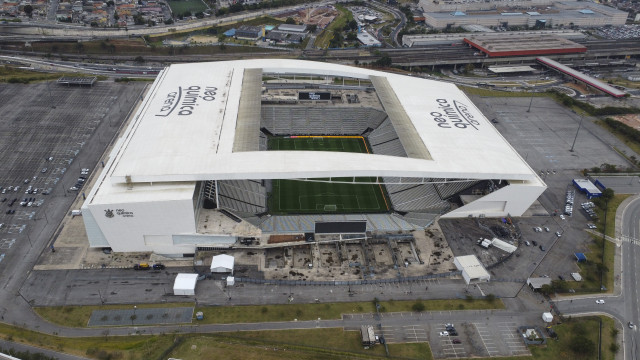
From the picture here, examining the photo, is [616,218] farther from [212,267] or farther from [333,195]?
[212,267]

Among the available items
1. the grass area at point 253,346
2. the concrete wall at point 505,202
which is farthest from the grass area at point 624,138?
the grass area at point 253,346

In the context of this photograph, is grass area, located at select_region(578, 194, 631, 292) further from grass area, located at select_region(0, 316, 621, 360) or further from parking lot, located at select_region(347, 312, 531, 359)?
parking lot, located at select_region(347, 312, 531, 359)

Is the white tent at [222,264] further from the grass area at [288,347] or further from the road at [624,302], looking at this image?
the road at [624,302]

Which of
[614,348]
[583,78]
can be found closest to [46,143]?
[614,348]

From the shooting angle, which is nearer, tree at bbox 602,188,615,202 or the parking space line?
the parking space line

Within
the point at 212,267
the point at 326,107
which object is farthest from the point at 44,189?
the point at 326,107

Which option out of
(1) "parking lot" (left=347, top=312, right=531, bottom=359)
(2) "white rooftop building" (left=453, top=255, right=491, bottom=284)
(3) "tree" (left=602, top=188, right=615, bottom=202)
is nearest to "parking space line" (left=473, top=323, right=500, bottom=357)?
(1) "parking lot" (left=347, top=312, right=531, bottom=359)
